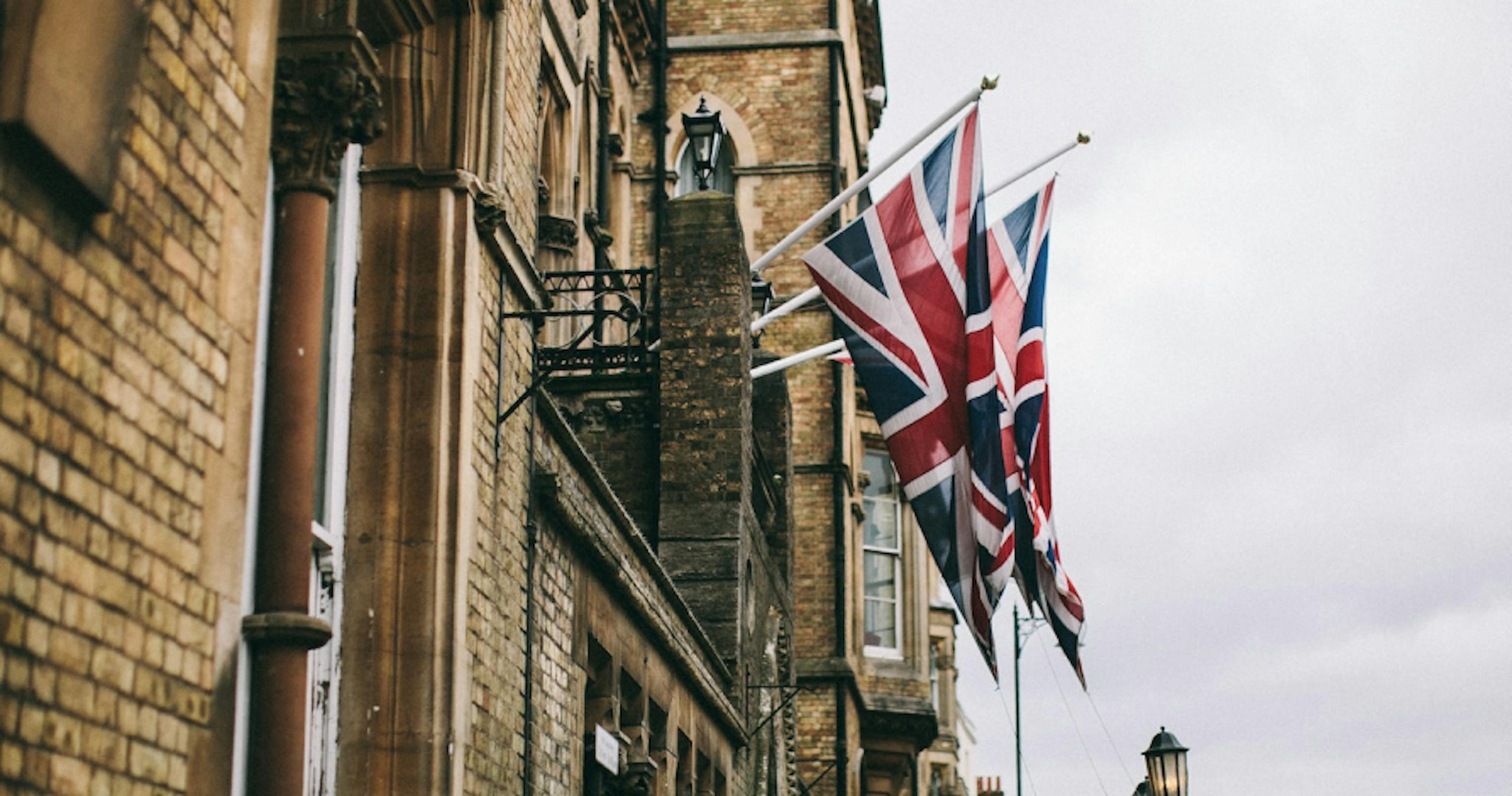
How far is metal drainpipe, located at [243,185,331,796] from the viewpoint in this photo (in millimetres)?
8266

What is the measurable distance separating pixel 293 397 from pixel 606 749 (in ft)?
20.2

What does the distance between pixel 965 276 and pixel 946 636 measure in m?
48.4

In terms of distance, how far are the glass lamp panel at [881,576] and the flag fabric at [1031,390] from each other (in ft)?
47.7

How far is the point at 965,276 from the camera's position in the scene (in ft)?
56.6

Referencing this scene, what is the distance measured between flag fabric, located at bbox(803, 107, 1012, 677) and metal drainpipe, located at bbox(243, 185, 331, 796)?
335 inches

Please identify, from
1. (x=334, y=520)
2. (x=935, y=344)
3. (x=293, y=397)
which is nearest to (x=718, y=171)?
(x=935, y=344)

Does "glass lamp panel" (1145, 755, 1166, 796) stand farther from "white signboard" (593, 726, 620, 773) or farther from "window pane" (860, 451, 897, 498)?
"window pane" (860, 451, 897, 498)

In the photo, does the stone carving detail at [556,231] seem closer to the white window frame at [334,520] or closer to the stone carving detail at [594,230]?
the stone carving detail at [594,230]

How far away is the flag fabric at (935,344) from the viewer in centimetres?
1691

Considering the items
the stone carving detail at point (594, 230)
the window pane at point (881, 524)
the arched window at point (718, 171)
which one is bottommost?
the window pane at point (881, 524)

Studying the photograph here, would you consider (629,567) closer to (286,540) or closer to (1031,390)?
(1031,390)

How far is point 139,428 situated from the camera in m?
6.75

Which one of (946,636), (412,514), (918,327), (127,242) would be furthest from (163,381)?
(946,636)

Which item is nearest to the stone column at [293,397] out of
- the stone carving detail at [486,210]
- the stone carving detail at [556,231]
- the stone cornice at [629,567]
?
the stone carving detail at [486,210]
